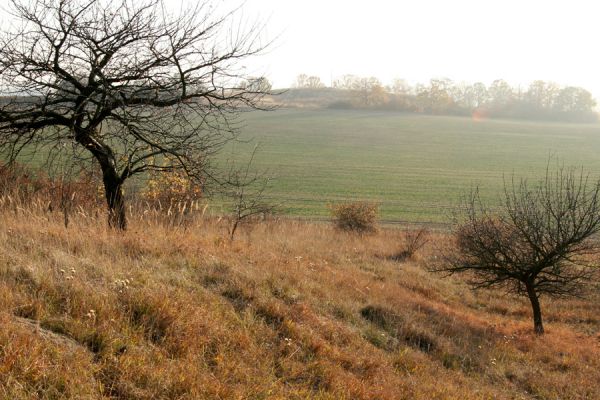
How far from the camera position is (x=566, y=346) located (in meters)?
9.74

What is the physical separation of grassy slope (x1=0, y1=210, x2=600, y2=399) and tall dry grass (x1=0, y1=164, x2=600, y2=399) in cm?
2

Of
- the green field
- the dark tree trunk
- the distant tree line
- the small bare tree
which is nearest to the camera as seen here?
the dark tree trunk

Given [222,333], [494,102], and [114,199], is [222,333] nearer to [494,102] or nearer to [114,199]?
[114,199]

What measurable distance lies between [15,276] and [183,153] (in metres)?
3.75

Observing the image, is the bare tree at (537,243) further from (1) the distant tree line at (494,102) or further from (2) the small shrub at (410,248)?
(1) the distant tree line at (494,102)

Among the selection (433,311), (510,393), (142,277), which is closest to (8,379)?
(142,277)

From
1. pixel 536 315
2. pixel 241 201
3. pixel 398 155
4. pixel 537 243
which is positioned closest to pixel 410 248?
pixel 537 243

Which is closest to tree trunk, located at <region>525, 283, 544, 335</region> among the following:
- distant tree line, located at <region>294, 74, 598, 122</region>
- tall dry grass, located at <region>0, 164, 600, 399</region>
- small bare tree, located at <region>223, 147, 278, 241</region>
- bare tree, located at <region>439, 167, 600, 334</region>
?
bare tree, located at <region>439, 167, 600, 334</region>

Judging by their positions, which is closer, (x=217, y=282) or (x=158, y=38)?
(x=217, y=282)

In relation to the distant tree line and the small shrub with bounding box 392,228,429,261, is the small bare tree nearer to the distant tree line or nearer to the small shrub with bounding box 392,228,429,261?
the small shrub with bounding box 392,228,429,261

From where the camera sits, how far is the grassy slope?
3.61m

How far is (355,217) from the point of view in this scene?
820 inches

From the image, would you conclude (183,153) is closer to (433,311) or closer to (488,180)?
(433,311)

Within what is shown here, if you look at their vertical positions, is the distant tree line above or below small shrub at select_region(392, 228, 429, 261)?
above
